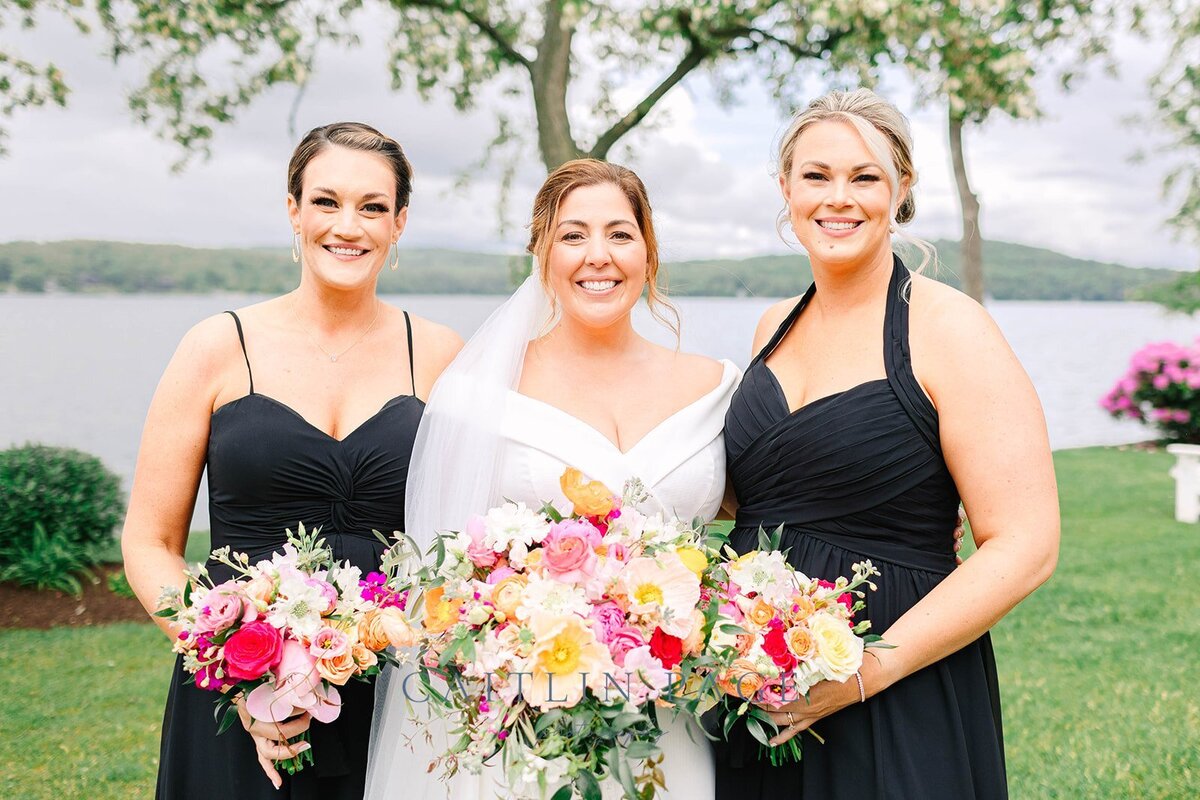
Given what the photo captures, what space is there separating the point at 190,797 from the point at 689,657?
173 cm

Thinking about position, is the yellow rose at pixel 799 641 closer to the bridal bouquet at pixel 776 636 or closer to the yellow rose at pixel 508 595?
the bridal bouquet at pixel 776 636

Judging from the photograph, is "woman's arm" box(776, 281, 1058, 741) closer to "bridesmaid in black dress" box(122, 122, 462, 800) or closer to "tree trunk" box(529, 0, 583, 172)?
"bridesmaid in black dress" box(122, 122, 462, 800)

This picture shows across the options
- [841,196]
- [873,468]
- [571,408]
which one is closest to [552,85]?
[571,408]

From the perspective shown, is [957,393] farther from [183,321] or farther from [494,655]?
[183,321]

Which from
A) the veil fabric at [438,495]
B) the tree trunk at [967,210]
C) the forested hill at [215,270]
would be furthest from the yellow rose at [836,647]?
the tree trunk at [967,210]

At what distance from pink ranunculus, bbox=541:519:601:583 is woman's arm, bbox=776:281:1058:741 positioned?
77 cm

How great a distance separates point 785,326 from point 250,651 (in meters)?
1.96

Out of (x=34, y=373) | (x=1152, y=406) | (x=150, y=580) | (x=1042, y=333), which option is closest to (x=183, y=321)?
(x=34, y=373)

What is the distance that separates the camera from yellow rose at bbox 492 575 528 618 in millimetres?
2316

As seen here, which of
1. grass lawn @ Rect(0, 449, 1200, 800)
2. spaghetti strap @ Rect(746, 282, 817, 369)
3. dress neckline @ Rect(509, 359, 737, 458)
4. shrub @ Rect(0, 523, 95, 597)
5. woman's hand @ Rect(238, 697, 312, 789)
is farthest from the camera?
shrub @ Rect(0, 523, 95, 597)

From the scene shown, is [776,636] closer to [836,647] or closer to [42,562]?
[836,647]

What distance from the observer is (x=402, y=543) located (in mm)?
2832

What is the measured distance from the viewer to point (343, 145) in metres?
3.27

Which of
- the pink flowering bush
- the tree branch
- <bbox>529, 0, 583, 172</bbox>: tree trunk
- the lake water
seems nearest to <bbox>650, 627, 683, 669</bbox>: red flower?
the lake water
